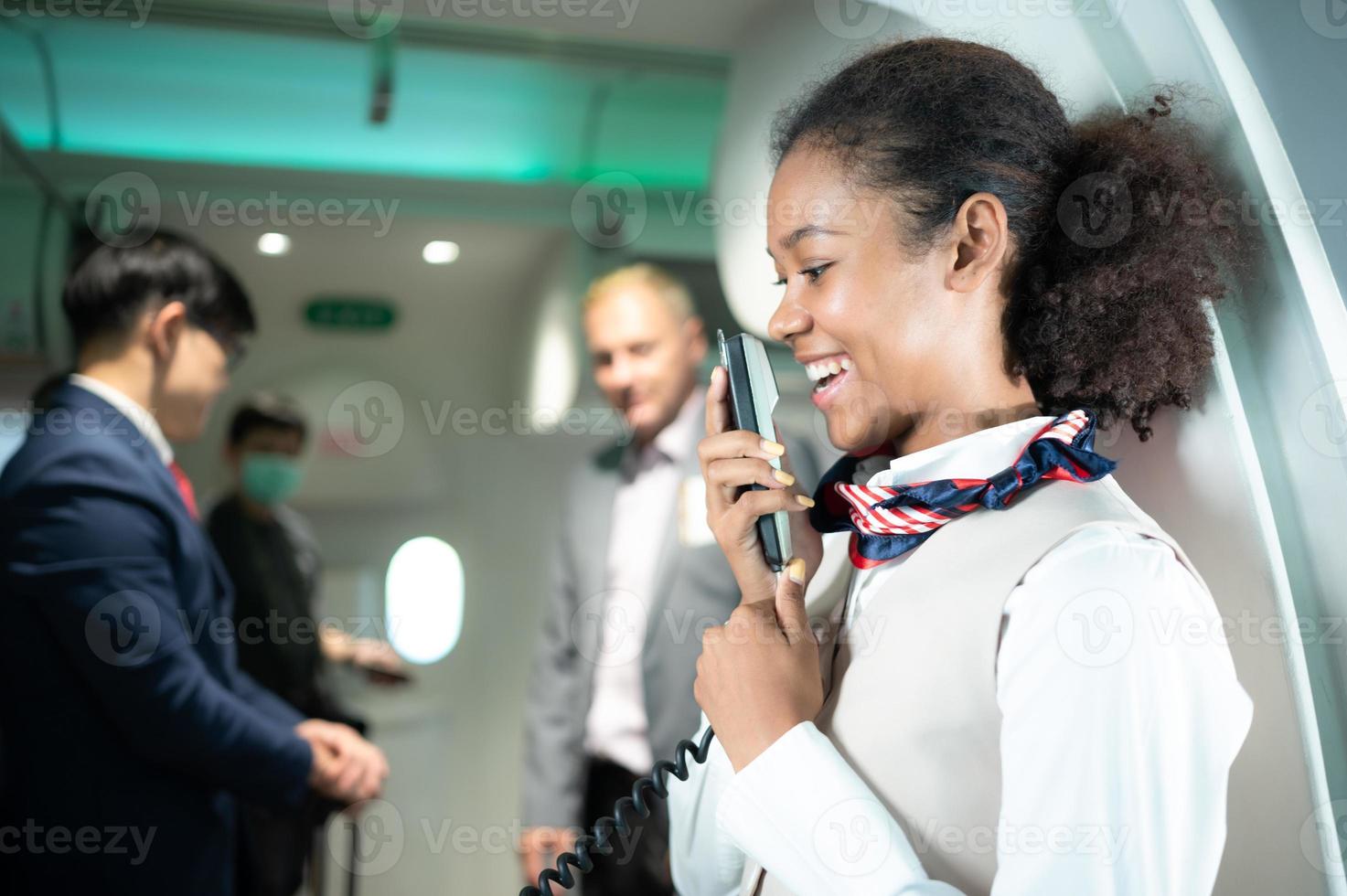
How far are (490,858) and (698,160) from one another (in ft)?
3.06

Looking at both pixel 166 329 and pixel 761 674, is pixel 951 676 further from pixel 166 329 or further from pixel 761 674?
pixel 166 329

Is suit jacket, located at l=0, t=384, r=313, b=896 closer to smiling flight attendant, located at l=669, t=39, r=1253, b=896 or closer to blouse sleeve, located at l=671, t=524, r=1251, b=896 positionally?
smiling flight attendant, located at l=669, t=39, r=1253, b=896

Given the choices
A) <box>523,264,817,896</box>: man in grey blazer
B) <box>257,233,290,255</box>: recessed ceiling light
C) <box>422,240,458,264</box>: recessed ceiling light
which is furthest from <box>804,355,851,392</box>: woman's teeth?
<box>257,233,290,255</box>: recessed ceiling light

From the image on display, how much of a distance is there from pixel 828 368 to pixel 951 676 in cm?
28

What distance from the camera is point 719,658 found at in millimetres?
857

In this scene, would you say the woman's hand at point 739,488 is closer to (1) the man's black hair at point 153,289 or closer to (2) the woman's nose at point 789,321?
(2) the woman's nose at point 789,321

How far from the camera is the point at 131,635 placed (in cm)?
120

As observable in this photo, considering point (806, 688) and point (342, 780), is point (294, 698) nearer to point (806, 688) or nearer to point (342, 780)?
point (342, 780)

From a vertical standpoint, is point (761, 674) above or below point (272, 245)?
below

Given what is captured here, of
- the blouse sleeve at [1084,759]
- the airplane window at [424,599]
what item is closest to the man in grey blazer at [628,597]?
the airplane window at [424,599]

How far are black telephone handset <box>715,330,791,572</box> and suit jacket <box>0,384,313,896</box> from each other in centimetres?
71

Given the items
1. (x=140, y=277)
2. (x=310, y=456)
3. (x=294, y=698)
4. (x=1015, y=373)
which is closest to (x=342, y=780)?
(x=294, y=698)

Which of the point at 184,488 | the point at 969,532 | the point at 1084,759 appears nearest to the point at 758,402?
the point at 969,532

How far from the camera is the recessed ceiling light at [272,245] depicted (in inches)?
50.4
